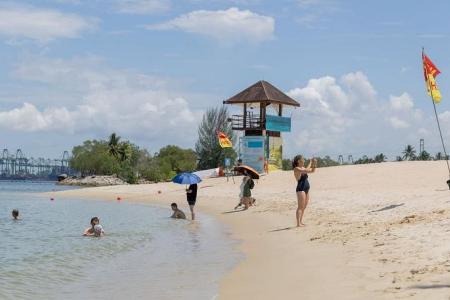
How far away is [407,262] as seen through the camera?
29.8 ft

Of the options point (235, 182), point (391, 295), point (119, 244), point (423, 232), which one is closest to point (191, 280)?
point (391, 295)

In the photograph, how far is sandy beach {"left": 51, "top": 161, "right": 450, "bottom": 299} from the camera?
7805mm

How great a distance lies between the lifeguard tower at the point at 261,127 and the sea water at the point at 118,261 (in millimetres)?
26865

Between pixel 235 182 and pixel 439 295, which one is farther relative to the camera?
pixel 235 182

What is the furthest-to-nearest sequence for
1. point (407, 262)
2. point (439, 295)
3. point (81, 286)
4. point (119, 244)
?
point (119, 244), point (81, 286), point (407, 262), point (439, 295)

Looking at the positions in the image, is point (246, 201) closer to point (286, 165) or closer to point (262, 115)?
point (262, 115)

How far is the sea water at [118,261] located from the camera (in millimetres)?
9227

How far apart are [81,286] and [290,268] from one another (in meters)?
3.41

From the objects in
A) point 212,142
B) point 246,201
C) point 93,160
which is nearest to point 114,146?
point 93,160

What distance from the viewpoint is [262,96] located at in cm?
4978

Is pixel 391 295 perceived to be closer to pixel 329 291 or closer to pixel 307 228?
pixel 329 291

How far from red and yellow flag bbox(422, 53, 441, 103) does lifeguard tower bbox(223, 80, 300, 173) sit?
92.5 ft

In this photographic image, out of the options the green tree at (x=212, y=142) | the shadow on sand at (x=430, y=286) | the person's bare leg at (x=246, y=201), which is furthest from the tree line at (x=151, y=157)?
the shadow on sand at (x=430, y=286)

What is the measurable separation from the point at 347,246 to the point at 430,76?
974 centimetres
